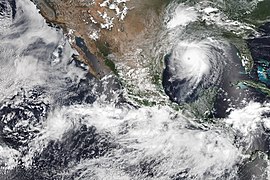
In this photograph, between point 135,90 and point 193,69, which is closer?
point 193,69

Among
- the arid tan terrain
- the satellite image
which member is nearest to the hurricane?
the satellite image

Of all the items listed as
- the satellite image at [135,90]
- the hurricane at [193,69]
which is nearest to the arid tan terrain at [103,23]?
the satellite image at [135,90]

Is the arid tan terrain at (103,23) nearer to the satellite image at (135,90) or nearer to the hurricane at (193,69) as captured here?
the satellite image at (135,90)

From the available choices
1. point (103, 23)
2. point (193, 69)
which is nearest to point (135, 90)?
point (193, 69)

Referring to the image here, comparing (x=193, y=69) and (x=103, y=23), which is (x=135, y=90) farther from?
(x=103, y=23)

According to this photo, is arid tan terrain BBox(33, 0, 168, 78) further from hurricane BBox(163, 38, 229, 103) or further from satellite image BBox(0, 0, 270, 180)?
hurricane BBox(163, 38, 229, 103)

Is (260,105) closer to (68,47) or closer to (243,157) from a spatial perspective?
(243,157)

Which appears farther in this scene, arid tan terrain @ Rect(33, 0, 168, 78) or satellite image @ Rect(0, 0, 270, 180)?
arid tan terrain @ Rect(33, 0, 168, 78)

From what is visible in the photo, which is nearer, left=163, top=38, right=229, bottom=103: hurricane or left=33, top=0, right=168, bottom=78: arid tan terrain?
left=163, top=38, right=229, bottom=103: hurricane

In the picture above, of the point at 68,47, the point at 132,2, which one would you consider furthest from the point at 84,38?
the point at 132,2
